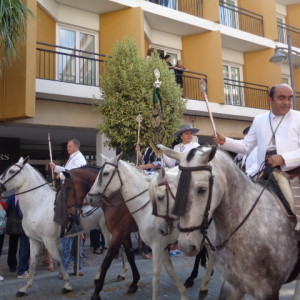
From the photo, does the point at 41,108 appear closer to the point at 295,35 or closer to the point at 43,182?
the point at 43,182

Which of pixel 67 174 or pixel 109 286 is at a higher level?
pixel 67 174

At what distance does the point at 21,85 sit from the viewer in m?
10.3

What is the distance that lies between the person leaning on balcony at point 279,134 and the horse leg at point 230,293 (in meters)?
1.20

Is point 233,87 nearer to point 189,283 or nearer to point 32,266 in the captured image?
point 189,283

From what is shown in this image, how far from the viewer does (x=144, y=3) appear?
44.7 ft

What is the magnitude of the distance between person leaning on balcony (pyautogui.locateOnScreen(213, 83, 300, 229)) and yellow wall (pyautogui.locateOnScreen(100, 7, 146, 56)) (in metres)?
10.2

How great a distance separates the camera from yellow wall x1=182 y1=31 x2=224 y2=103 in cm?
1531

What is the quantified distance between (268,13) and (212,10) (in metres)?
4.26

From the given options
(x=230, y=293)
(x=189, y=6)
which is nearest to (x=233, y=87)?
(x=189, y=6)

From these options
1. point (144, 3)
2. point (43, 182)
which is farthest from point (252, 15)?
point (43, 182)

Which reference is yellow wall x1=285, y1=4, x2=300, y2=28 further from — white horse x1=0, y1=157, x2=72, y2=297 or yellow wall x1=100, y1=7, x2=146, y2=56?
white horse x1=0, y1=157, x2=72, y2=297

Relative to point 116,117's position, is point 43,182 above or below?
below

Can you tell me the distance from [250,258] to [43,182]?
4.81 meters

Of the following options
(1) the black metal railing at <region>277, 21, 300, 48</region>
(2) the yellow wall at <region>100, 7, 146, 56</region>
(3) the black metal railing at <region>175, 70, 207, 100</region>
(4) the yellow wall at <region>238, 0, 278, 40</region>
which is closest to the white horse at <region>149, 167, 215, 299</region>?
(2) the yellow wall at <region>100, 7, 146, 56</region>
